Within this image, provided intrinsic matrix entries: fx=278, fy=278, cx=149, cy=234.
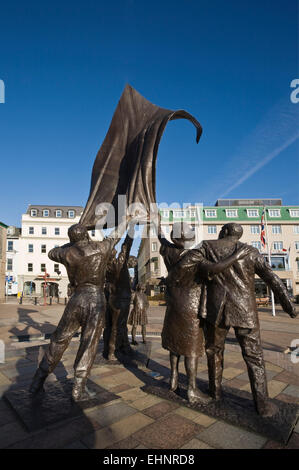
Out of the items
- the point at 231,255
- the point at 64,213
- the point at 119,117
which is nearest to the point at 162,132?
the point at 119,117

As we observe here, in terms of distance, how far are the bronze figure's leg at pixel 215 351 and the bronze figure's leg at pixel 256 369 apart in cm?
28

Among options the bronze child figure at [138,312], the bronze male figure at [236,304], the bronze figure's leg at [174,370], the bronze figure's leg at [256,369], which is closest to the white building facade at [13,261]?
the bronze child figure at [138,312]

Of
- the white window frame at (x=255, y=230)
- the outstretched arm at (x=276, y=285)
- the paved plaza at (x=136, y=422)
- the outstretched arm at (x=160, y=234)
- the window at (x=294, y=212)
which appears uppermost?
the window at (x=294, y=212)

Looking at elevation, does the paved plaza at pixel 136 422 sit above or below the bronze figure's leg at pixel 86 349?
below

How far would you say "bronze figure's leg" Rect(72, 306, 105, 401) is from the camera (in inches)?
133

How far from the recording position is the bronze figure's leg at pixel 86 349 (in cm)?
338

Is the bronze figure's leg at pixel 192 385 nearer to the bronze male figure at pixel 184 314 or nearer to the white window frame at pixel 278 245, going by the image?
the bronze male figure at pixel 184 314

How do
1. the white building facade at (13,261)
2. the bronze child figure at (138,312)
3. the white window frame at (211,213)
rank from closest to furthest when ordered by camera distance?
the bronze child figure at (138,312), the white window frame at (211,213), the white building facade at (13,261)

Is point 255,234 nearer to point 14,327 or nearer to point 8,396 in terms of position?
point 14,327

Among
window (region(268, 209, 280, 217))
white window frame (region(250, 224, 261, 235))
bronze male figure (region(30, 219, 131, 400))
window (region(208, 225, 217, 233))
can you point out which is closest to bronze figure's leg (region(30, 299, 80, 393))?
bronze male figure (region(30, 219, 131, 400))

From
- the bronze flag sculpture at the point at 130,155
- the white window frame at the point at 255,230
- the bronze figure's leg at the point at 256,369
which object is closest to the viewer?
the bronze figure's leg at the point at 256,369

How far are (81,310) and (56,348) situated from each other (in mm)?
533

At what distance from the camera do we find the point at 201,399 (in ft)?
11.0

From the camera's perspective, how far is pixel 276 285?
3180mm
